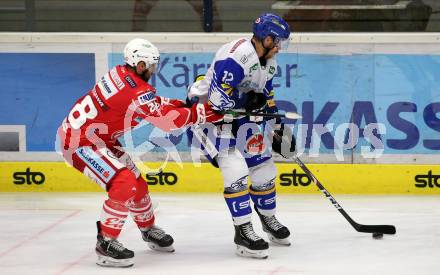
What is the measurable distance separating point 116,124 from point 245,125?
0.73 m

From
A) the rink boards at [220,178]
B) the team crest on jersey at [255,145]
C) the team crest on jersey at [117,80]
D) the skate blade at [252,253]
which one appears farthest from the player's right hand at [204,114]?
the rink boards at [220,178]

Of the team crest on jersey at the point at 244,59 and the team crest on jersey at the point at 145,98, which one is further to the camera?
the team crest on jersey at the point at 244,59

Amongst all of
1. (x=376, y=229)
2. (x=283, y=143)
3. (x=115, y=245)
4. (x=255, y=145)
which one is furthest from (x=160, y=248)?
(x=376, y=229)

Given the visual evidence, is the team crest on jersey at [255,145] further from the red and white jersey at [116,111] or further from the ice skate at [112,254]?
the ice skate at [112,254]

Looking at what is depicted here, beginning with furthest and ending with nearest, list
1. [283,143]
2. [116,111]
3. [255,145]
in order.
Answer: [283,143], [255,145], [116,111]

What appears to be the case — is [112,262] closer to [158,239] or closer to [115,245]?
[115,245]

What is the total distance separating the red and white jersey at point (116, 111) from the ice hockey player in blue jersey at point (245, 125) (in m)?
0.28

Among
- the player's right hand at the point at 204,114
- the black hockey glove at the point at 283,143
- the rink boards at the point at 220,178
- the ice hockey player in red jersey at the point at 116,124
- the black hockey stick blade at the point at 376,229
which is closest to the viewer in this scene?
the ice hockey player in red jersey at the point at 116,124

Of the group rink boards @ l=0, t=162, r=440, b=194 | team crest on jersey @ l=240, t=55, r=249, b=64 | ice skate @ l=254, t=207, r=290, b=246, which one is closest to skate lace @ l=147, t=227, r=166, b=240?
ice skate @ l=254, t=207, r=290, b=246

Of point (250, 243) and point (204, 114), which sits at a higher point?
point (204, 114)

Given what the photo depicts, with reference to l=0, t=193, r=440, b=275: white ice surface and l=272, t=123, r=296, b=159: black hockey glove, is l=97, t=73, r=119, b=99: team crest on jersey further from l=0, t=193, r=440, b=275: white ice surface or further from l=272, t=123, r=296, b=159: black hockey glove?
l=272, t=123, r=296, b=159: black hockey glove

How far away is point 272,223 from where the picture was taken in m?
5.82

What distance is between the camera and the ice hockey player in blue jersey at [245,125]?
544 cm

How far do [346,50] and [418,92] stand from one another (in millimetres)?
603
